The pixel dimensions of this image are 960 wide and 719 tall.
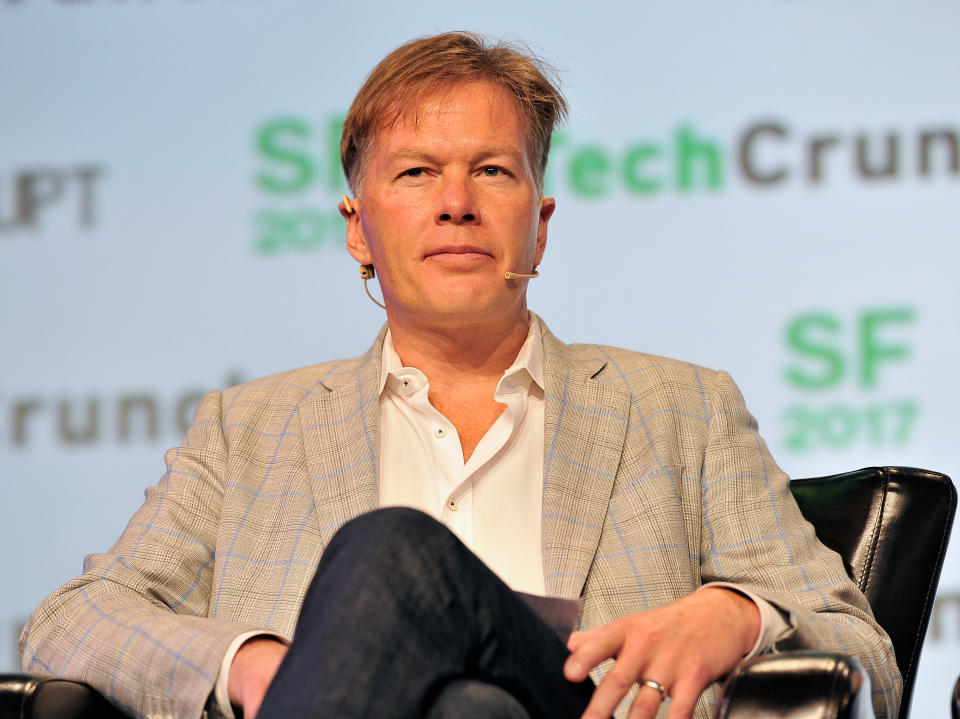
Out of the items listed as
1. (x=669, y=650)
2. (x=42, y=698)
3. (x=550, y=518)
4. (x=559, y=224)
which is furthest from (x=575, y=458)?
(x=559, y=224)

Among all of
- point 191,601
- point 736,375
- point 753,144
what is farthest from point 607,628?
point 753,144

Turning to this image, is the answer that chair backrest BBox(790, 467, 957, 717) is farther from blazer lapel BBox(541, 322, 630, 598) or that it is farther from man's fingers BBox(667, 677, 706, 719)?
man's fingers BBox(667, 677, 706, 719)

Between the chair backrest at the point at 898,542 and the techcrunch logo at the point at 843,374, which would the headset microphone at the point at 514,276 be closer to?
the chair backrest at the point at 898,542

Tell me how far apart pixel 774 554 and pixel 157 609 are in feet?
3.01

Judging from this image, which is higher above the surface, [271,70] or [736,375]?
[271,70]

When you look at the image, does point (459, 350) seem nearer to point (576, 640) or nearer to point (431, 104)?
point (431, 104)

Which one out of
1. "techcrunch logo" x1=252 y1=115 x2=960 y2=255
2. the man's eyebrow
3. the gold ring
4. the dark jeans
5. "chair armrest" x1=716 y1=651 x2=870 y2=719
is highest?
"techcrunch logo" x1=252 y1=115 x2=960 y2=255

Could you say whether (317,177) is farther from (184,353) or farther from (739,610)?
(739,610)

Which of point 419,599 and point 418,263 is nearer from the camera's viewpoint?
point 419,599

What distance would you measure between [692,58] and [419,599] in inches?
85.6

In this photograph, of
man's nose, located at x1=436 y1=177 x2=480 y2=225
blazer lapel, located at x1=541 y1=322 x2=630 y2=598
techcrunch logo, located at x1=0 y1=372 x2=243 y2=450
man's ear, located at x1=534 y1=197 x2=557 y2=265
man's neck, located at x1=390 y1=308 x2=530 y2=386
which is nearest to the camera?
blazer lapel, located at x1=541 y1=322 x2=630 y2=598

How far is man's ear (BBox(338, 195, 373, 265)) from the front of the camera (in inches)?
82.0

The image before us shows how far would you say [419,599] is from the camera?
115 cm

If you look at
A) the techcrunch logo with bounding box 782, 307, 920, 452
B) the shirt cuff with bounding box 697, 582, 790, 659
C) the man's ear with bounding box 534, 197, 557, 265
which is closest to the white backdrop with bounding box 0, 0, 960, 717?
the techcrunch logo with bounding box 782, 307, 920, 452
